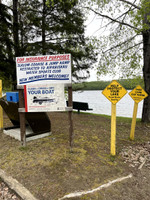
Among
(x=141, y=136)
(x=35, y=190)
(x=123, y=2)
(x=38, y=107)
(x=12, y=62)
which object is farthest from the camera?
(x=12, y=62)

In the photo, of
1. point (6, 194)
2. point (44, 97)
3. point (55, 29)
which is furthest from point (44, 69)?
point (55, 29)

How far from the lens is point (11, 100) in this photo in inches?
165

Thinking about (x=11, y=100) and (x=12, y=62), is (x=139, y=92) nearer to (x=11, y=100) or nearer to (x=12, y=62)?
(x=11, y=100)

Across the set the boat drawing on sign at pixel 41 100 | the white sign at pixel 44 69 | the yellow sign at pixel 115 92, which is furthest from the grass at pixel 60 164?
the white sign at pixel 44 69

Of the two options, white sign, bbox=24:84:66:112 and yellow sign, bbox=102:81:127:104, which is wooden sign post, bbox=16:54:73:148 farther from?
yellow sign, bbox=102:81:127:104

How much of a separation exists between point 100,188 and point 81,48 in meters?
9.11

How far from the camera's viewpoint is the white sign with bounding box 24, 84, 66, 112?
3648 millimetres

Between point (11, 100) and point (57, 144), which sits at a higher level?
point (11, 100)

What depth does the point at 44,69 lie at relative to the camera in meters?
3.62

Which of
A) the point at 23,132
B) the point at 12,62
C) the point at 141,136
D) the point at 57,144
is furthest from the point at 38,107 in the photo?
the point at 12,62

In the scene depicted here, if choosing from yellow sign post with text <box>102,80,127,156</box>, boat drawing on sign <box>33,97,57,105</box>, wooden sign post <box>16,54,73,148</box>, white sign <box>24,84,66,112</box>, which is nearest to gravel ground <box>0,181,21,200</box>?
wooden sign post <box>16,54,73,148</box>

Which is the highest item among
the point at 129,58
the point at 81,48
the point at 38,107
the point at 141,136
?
the point at 81,48

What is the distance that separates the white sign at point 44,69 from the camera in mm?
3532

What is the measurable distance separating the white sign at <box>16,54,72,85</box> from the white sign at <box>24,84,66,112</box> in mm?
152
